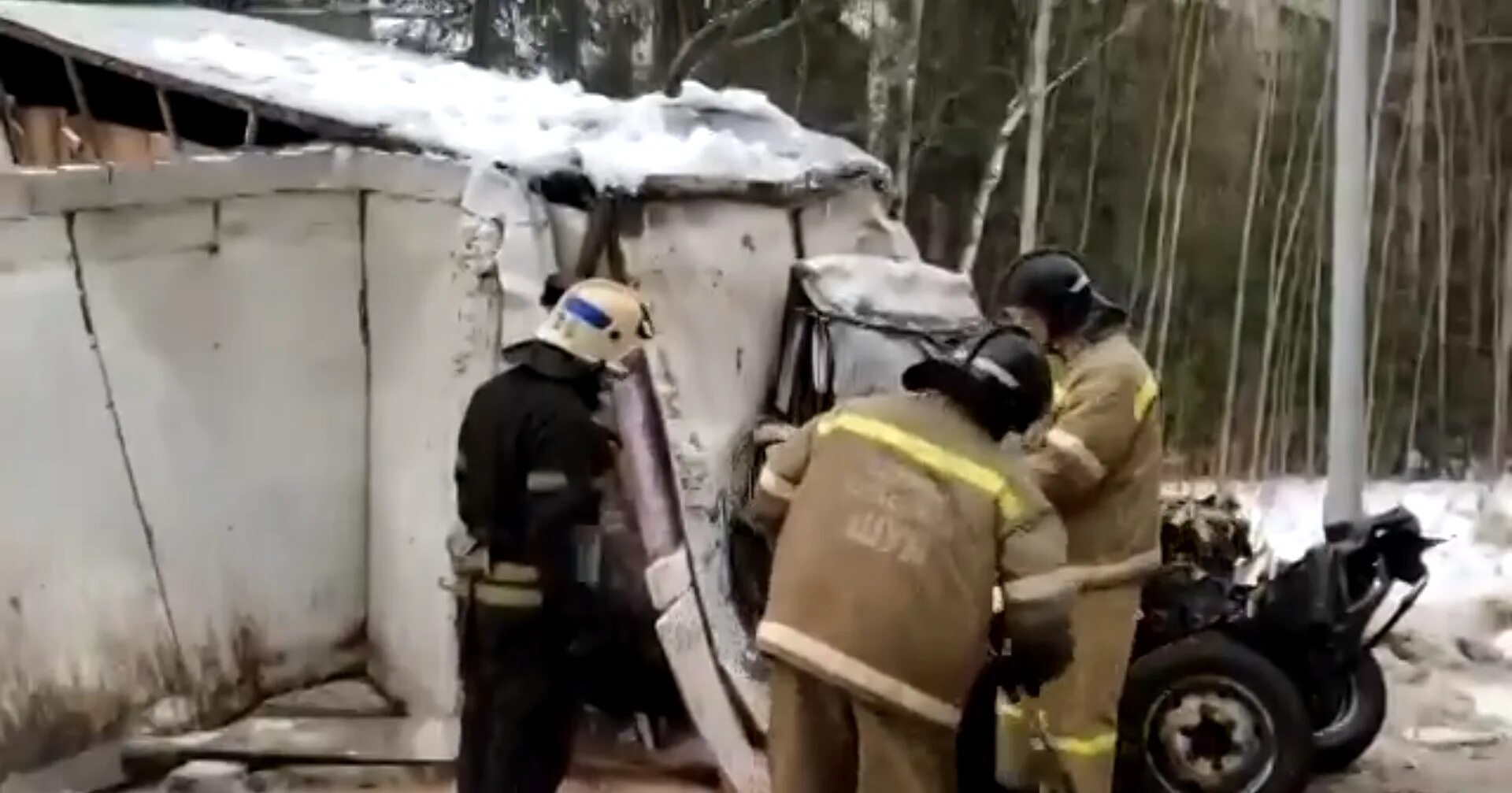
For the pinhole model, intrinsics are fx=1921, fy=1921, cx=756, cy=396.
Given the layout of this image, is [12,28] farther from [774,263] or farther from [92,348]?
[774,263]

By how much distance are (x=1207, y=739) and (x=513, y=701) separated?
2.16 meters

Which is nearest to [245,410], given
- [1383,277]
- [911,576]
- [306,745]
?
[306,745]

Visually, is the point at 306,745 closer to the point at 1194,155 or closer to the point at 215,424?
the point at 215,424

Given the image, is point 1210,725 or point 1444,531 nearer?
point 1210,725

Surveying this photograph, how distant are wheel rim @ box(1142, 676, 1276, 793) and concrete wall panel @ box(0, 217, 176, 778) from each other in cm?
303

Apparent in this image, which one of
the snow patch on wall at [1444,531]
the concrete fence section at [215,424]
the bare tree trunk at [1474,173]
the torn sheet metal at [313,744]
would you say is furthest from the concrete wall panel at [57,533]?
the bare tree trunk at [1474,173]

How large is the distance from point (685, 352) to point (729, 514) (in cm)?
53

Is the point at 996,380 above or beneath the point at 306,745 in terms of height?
above

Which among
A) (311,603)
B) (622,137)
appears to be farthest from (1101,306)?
(311,603)

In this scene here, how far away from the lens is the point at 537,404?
15.1 ft

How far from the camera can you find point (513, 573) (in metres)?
4.66

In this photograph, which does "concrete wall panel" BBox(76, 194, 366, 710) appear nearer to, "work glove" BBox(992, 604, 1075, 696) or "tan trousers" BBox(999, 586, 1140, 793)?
"tan trousers" BBox(999, 586, 1140, 793)

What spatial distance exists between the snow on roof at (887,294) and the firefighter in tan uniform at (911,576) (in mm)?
2082

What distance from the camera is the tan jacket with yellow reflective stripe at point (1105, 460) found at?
4988 millimetres
